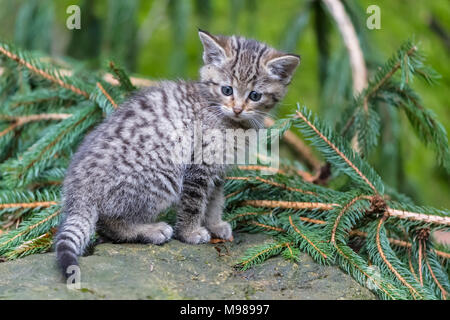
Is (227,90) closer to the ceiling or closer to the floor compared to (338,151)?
closer to the ceiling

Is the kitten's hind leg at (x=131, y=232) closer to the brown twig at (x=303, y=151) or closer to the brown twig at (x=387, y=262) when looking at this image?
the brown twig at (x=387, y=262)

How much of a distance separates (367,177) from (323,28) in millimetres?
2244

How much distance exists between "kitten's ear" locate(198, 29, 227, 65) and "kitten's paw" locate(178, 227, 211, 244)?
4.13 feet

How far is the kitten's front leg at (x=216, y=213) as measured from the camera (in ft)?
11.2

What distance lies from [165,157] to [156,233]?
496 millimetres

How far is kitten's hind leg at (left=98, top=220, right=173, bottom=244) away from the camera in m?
3.09

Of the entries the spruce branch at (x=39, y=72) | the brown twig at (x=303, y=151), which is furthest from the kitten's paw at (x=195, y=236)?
the brown twig at (x=303, y=151)

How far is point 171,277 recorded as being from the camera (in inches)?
102

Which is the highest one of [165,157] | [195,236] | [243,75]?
[243,75]

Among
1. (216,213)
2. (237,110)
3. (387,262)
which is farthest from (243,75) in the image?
(387,262)

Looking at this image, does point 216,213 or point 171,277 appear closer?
point 171,277

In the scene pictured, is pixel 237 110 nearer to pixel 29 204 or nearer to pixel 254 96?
pixel 254 96
